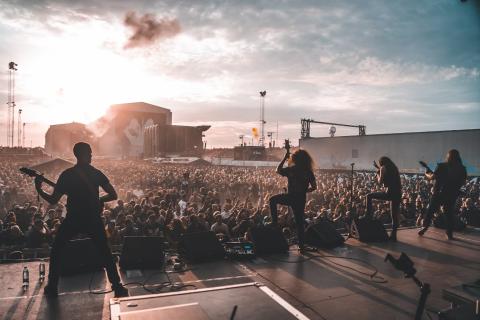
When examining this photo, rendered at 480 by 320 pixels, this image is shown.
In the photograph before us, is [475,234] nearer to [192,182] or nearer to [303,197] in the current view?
[303,197]

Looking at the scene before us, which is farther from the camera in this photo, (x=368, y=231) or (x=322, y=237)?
(x=368, y=231)

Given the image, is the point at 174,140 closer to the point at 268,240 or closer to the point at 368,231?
the point at 368,231

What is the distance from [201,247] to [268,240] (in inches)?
50.2

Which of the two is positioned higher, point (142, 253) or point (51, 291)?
point (142, 253)

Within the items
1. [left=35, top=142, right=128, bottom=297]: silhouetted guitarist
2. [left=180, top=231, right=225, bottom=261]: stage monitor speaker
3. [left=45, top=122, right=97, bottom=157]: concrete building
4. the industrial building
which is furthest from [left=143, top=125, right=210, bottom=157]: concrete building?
[left=35, top=142, right=128, bottom=297]: silhouetted guitarist

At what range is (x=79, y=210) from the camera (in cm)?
398

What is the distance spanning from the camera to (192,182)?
67.2 feet

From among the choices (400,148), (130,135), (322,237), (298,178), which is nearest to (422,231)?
(322,237)

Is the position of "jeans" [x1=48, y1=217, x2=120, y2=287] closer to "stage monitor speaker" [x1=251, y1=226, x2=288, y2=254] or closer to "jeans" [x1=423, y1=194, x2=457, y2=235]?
"stage monitor speaker" [x1=251, y1=226, x2=288, y2=254]

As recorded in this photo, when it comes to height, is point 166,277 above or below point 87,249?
below

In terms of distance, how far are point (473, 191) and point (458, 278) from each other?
1580 centimetres

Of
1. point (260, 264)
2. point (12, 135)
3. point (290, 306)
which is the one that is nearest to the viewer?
point (290, 306)

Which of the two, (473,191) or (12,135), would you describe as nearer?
(473,191)

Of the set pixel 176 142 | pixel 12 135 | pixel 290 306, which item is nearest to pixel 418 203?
pixel 290 306
